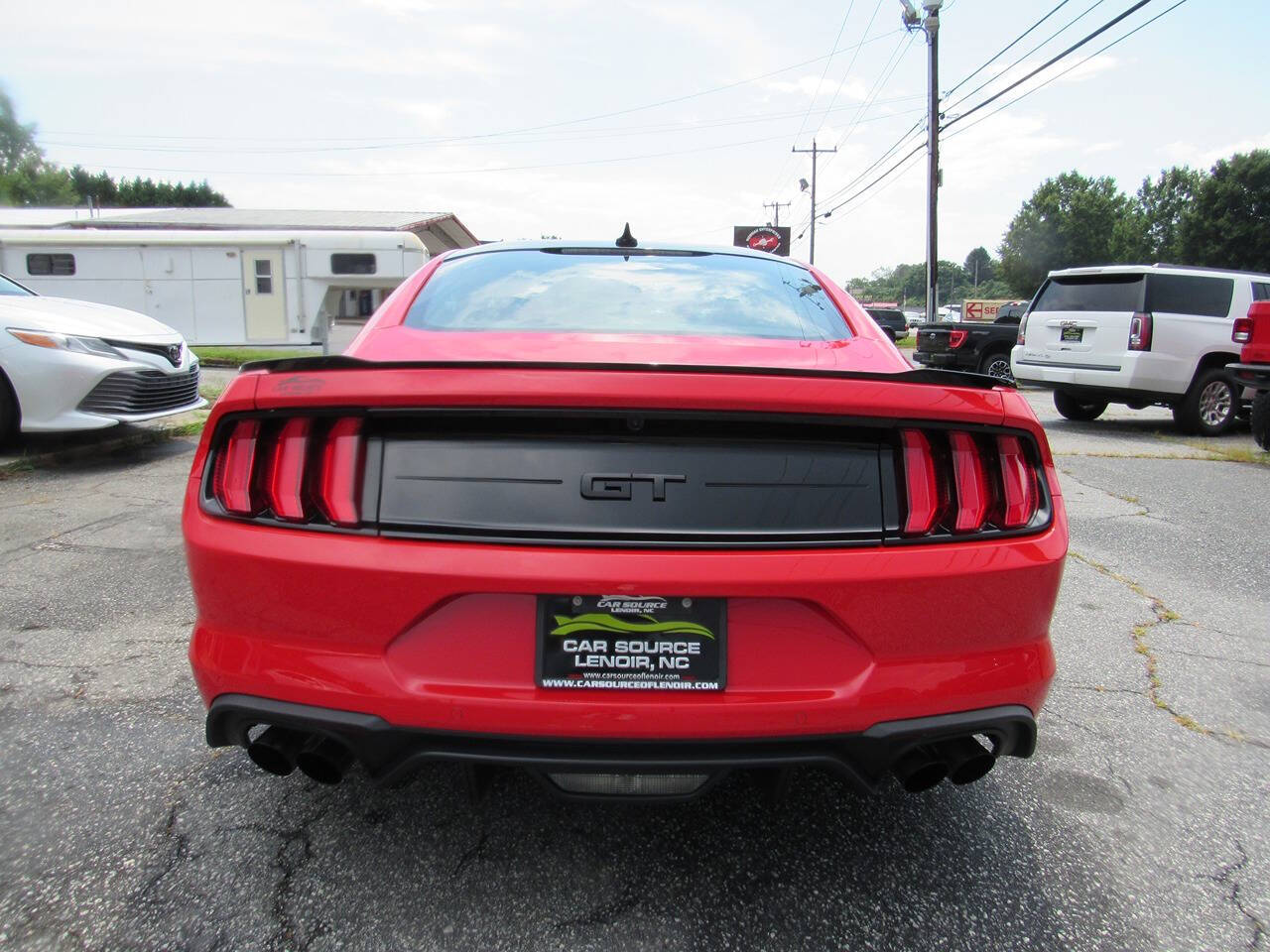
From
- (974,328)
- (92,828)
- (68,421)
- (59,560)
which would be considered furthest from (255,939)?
(974,328)

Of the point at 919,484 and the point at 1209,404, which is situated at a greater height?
the point at 919,484

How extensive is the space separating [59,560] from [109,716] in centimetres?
205

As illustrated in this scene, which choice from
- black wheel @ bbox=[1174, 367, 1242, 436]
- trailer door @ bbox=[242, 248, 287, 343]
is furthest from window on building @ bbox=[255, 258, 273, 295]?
black wheel @ bbox=[1174, 367, 1242, 436]

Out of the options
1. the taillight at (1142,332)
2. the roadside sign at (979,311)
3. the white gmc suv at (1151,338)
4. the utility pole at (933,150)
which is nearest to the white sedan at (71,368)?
the white gmc suv at (1151,338)

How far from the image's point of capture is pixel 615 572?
5.12 ft

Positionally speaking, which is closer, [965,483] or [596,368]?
[596,368]

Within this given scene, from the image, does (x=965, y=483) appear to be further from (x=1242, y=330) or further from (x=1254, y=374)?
(x=1242, y=330)

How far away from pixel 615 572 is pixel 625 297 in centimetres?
112

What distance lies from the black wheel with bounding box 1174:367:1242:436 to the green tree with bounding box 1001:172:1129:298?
2680 inches

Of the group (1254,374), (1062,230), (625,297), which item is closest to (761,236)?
(1254,374)

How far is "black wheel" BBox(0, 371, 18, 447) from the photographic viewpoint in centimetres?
607

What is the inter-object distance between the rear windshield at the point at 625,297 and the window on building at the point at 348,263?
13.0 metres

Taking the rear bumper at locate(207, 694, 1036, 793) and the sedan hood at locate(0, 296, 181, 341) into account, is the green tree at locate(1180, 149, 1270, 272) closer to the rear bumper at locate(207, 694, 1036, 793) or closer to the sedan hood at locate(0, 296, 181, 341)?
the sedan hood at locate(0, 296, 181, 341)

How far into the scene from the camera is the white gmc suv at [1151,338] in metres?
9.26
